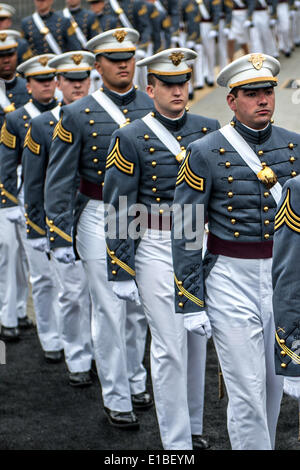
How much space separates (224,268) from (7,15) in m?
7.34

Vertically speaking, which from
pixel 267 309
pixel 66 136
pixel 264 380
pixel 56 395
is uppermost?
pixel 66 136

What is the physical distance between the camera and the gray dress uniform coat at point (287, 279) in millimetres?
4141

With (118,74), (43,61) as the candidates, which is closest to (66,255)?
(118,74)

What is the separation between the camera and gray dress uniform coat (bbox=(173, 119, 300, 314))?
189 inches

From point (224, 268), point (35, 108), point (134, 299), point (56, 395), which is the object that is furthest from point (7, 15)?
point (224, 268)

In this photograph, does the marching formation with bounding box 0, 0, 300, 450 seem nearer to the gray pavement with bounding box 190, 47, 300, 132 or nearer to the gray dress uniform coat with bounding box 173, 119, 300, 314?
the gray dress uniform coat with bounding box 173, 119, 300, 314

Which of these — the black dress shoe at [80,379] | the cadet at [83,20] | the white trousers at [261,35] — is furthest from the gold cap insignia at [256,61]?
the white trousers at [261,35]

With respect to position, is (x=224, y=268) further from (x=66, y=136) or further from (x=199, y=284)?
(x=66, y=136)

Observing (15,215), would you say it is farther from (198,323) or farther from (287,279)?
(287,279)

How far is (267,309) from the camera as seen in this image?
15.7 ft

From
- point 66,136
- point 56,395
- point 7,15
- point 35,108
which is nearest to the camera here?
point 66,136

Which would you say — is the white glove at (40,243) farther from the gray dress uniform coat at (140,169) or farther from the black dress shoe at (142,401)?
the gray dress uniform coat at (140,169)

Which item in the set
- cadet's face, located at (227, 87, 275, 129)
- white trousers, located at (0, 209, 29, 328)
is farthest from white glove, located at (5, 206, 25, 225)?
cadet's face, located at (227, 87, 275, 129)

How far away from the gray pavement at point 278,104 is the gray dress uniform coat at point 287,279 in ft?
23.1
